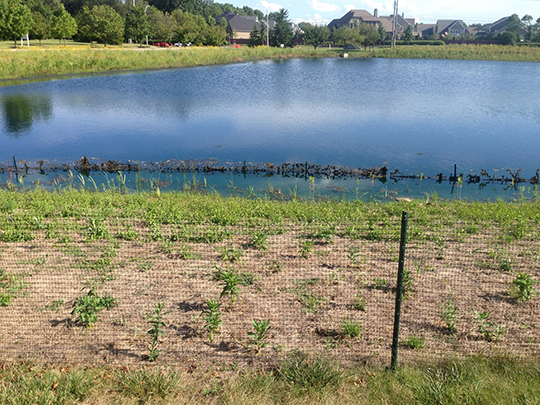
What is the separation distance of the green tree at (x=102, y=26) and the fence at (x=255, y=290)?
60443 mm

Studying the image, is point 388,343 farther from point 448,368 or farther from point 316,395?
point 316,395

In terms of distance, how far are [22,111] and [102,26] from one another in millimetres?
42446

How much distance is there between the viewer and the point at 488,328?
18.8ft

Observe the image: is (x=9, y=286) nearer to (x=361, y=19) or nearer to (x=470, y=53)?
(x=470, y=53)

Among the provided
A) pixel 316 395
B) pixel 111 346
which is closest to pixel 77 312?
pixel 111 346

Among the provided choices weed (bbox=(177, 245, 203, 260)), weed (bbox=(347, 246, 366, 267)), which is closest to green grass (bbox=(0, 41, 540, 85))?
weed (bbox=(177, 245, 203, 260))

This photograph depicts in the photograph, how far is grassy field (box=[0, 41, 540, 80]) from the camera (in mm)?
40719

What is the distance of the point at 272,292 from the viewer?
6.57m

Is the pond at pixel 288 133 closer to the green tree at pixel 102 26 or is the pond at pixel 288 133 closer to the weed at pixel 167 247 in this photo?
the weed at pixel 167 247

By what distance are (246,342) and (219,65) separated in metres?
52.3

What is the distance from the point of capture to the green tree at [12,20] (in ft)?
161

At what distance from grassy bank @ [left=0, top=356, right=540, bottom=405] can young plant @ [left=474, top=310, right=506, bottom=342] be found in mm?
448

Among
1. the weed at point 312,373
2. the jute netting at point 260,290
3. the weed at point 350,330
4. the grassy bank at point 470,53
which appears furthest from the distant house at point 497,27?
the weed at point 312,373

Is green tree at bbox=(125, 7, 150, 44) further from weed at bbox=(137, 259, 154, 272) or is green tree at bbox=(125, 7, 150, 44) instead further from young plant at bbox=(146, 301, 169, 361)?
young plant at bbox=(146, 301, 169, 361)
